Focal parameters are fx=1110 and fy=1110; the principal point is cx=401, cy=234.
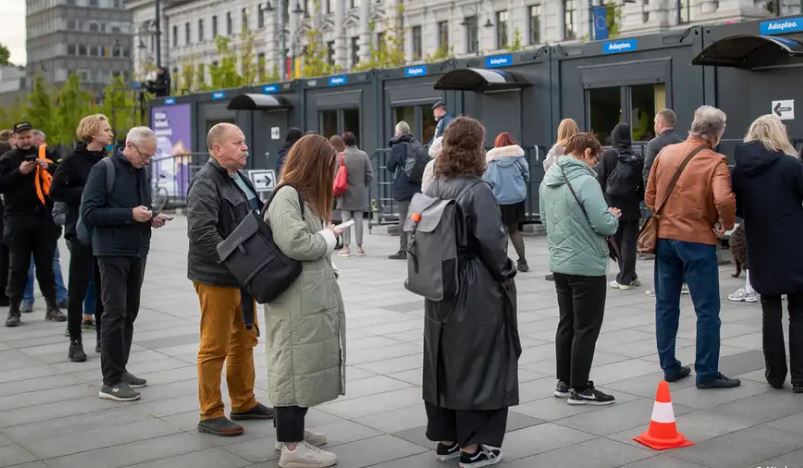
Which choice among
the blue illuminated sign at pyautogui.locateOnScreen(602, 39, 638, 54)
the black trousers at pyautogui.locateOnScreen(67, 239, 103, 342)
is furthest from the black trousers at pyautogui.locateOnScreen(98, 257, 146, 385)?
the blue illuminated sign at pyautogui.locateOnScreen(602, 39, 638, 54)

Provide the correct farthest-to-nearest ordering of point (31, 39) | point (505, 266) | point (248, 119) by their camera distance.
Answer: point (31, 39)
point (248, 119)
point (505, 266)

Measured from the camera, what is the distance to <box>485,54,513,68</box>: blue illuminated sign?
64.6 ft

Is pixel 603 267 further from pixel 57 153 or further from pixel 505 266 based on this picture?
pixel 57 153

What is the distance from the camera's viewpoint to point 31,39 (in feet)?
443

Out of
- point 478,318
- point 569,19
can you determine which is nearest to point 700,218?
point 478,318

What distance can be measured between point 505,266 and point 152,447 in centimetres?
229

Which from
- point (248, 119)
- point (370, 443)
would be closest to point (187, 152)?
point (248, 119)

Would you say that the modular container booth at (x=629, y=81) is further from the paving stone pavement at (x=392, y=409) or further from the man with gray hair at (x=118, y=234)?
the man with gray hair at (x=118, y=234)

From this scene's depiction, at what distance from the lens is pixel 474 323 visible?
18.6ft

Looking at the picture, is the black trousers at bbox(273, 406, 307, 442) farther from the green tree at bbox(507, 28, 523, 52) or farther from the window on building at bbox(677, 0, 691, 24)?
the green tree at bbox(507, 28, 523, 52)

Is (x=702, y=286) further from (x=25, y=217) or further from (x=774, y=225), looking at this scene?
(x=25, y=217)

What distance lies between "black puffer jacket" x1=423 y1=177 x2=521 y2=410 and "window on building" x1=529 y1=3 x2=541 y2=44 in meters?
52.6

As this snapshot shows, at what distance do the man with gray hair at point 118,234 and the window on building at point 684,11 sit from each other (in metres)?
42.1

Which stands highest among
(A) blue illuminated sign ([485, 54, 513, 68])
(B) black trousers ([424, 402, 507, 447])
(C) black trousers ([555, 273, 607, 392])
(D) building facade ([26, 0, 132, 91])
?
(D) building facade ([26, 0, 132, 91])
